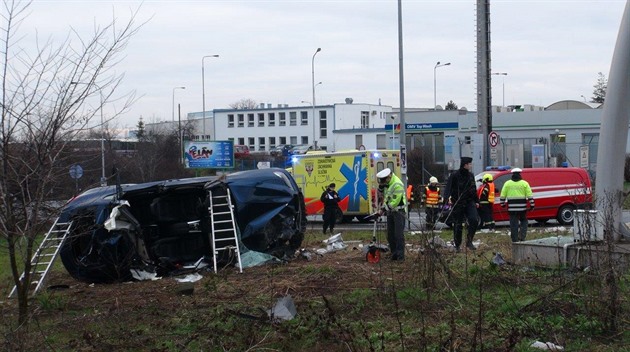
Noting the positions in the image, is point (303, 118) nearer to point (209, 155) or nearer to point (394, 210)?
point (209, 155)

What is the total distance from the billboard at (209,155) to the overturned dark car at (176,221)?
3680 centimetres

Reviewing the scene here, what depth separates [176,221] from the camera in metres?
14.8

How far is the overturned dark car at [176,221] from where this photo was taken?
13.4 meters

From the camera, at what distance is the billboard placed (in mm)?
52344

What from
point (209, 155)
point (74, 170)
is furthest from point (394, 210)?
point (209, 155)

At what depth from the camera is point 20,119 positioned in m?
7.88

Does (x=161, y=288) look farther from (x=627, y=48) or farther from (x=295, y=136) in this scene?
(x=295, y=136)

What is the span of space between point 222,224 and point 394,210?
10.1 feet

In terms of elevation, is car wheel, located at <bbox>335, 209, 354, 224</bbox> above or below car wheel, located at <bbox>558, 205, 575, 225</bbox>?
below

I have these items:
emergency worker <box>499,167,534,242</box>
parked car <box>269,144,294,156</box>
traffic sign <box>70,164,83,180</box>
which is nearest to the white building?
parked car <box>269,144,294,156</box>

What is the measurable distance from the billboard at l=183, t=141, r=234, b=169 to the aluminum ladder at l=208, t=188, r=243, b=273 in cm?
3734

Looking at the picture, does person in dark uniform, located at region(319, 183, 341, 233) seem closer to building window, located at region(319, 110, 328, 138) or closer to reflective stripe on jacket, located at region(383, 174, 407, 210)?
reflective stripe on jacket, located at region(383, 174, 407, 210)

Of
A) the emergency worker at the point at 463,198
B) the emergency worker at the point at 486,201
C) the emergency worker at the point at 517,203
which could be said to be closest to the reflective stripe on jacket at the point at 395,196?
the emergency worker at the point at 463,198

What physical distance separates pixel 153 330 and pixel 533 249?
5.90 m
